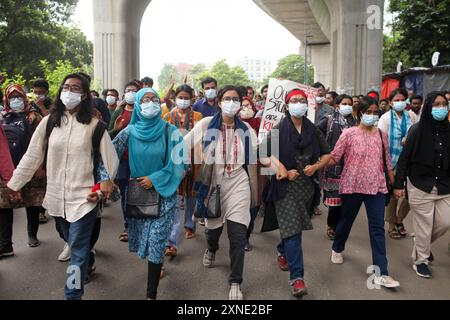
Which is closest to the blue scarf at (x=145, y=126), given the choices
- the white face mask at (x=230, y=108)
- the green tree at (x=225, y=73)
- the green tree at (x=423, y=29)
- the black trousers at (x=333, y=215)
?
the white face mask at (x=230, y=108)

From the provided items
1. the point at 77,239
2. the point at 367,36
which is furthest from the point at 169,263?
the point at 367,36

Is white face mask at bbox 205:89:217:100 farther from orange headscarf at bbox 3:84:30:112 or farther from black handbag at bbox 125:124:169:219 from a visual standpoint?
black handbag at bbox 125:124:169:219

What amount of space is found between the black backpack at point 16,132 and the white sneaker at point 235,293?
115 inches

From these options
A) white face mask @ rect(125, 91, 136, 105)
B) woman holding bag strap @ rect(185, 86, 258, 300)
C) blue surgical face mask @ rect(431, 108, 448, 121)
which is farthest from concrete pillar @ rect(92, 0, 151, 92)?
blue surgical face mask @ rect(431, 108, 448, 121)

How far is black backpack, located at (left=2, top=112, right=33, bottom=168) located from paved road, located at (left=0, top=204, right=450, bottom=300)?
115 centimetres

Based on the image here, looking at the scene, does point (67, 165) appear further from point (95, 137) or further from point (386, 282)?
point (386, 282)

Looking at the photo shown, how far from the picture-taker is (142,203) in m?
3.44

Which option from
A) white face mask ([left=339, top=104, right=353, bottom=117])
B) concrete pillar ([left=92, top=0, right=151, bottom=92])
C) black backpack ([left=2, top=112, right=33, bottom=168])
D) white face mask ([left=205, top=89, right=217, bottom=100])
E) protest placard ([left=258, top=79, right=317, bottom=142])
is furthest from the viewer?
concrete pillar ([left=92, top=0, right=151, bottom=92])


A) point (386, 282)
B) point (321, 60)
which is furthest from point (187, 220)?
point (321, 60)

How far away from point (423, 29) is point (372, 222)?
55.9 feet

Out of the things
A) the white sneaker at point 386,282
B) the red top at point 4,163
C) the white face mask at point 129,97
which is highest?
the white face mask at point 129,97

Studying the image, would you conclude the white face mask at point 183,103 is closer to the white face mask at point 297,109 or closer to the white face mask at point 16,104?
the white face mask at point 297,109

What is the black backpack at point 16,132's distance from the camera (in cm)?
475

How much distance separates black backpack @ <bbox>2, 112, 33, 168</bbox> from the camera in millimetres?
4746
